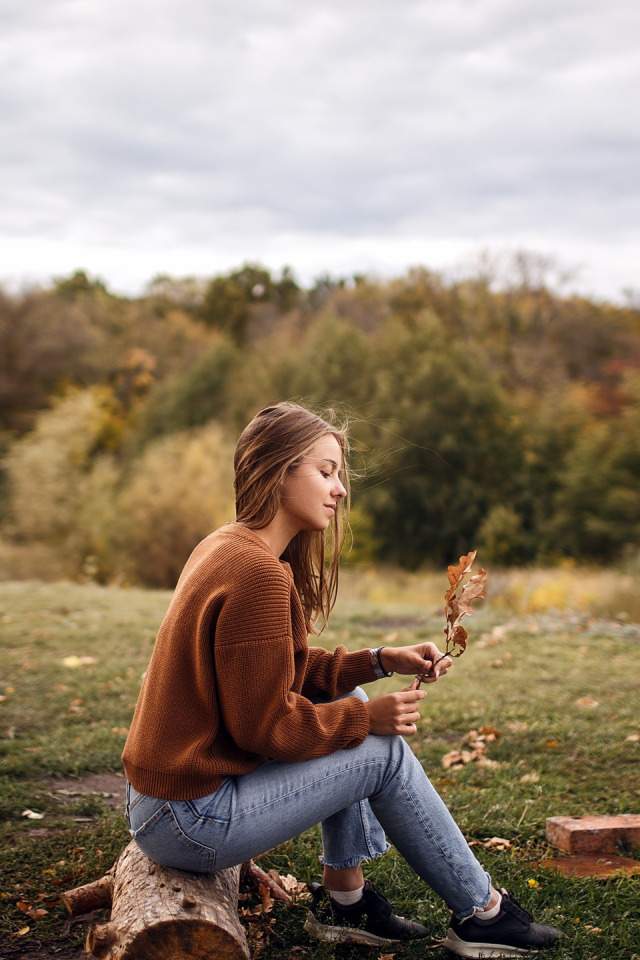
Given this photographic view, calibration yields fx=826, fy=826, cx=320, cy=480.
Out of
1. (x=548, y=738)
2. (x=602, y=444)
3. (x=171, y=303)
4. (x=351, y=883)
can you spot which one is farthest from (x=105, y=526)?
(x=171, y=303)

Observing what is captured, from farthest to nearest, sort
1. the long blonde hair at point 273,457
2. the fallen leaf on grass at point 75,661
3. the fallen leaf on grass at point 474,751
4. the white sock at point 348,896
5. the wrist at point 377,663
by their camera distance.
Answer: the fallen leaf on grass at point 75,661 → the fallen leaf on grass at point 474,751 → the wrist at point 377,663 → the white sock at point 348,896 → the long blonde hair at point 273,457

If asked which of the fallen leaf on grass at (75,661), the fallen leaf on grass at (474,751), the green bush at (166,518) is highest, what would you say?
the fallen leaf on grass at (474,751)

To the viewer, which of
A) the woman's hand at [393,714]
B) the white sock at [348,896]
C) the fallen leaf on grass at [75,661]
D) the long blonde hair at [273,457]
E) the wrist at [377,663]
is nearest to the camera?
the woman's hand at [393,714]

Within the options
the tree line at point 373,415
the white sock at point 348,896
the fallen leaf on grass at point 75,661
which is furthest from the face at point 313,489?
the tree line at point 373,415

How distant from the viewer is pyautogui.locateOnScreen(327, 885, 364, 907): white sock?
102 inches

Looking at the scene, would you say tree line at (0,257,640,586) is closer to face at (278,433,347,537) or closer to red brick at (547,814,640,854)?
red brick at (547,814,640,854)

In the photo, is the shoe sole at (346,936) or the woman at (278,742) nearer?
the woman at (278,742)

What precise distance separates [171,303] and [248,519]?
45.2m

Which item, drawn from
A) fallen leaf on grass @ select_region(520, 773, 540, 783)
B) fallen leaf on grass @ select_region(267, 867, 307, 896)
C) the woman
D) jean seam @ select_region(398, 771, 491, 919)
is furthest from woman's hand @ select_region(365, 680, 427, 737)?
fallen leaf on grass @ select_region(520, 773, 540, 783)

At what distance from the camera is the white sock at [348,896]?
8.49 feet

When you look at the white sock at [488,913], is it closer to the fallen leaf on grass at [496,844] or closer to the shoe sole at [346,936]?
the shoe sole at [346,936]

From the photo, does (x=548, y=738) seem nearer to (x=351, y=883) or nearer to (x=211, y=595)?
(x=351, y=883)

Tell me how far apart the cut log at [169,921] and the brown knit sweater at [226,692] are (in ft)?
0.87

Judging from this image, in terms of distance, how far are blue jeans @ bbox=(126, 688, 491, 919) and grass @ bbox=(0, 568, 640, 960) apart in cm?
35
